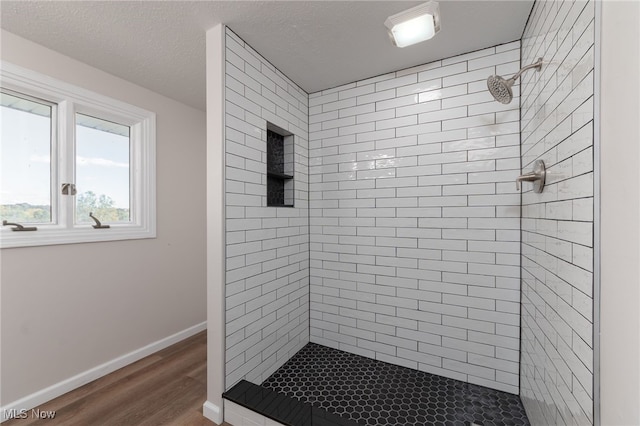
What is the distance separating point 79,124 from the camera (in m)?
2.04

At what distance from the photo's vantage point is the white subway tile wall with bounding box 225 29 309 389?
1615 mm

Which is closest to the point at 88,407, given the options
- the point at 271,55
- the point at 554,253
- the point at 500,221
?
the point at 271,55

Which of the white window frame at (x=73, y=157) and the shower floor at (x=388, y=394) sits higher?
the white window frame at (x=73, y=157)

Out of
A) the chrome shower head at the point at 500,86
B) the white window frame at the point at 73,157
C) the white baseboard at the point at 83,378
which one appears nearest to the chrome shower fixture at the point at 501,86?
the chrome shower head at the point at 500,86

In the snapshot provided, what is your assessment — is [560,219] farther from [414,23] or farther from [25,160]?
[25,160]

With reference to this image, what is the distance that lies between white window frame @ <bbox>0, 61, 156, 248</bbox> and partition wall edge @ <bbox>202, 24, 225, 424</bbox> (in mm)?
1110

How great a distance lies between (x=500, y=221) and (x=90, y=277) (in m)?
2.88

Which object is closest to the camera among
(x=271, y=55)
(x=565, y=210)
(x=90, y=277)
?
(x=565, y=210)

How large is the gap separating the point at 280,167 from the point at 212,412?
1.70m

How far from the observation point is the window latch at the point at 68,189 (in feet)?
6.16

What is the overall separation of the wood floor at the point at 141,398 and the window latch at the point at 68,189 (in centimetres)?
136

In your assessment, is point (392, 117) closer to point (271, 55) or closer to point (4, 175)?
point (271, 55)

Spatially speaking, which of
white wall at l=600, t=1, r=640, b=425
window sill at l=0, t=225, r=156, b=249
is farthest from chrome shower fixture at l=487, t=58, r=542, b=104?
window sill at l=0, t=225, r=156, b=249

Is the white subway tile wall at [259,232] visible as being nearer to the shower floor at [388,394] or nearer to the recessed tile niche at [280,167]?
the recessed tile niche at [280,167]
